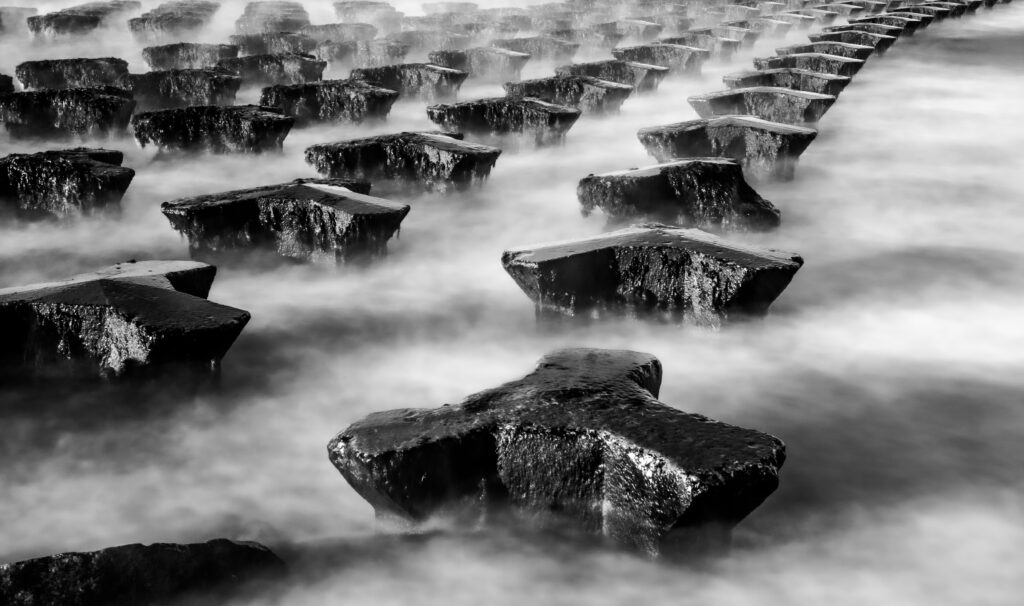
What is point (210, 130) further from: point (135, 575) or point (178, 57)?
point (135, 575)

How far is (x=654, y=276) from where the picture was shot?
8.15 ft

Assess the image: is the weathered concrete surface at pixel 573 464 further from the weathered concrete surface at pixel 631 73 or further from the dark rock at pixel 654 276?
the weathered concrete surface at pixel 631 73

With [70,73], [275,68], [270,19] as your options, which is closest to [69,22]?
[270,19]

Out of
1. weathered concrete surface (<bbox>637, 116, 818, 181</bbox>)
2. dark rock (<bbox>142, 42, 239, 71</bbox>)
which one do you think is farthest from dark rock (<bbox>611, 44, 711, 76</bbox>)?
weathered concrete surface (<bbox>637, 116, 818, 181</bbox>)

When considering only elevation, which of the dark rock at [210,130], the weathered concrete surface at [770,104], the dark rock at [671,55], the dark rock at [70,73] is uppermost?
the dark rock at [70,73]

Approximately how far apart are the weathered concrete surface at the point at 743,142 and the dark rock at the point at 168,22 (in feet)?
16.4

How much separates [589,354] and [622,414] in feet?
0.97

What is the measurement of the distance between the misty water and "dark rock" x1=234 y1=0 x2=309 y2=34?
4452 mm

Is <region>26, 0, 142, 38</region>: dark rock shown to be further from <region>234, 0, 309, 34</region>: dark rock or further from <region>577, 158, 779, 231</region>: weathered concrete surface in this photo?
<region>577, 158, 779, 231</region>: weathered concrete surface

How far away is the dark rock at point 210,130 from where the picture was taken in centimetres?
420

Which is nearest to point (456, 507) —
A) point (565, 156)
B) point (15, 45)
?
point (565, 156)

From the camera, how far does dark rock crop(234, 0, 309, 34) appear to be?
27.3ft

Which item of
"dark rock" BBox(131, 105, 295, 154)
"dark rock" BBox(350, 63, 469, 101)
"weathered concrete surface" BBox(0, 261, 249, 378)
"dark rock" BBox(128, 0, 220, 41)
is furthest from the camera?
"dark rock" BBox(128, 0, 220, 41)

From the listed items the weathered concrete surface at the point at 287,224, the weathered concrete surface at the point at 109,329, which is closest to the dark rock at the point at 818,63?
the weathered concrete surface at the point at 287,224
